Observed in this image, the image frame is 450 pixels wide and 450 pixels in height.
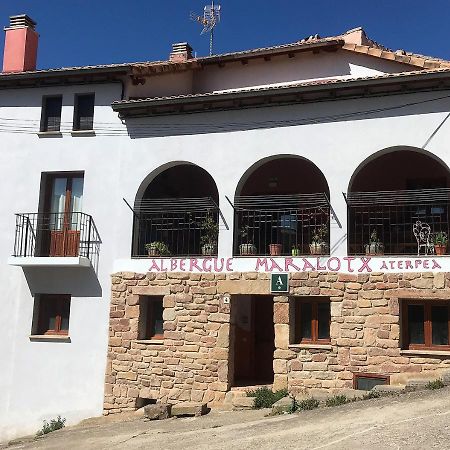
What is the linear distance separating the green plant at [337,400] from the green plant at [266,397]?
4.03ft

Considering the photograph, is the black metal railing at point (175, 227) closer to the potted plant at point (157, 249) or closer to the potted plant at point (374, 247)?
the potted plant at point (157, 249)

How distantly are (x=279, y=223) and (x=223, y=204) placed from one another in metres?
1.33

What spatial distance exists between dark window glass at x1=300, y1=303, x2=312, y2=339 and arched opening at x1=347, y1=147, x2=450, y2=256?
142 cm

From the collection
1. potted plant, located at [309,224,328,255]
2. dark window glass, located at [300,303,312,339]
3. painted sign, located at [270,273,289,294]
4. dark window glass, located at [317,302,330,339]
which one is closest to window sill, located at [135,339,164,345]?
painted sign, located at [270,273,289,294]

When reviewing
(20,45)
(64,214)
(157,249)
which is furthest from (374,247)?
(20,45)

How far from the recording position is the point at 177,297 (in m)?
12.6

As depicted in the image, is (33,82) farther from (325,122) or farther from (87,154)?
(325,122)

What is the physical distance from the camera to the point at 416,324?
37.1 feet

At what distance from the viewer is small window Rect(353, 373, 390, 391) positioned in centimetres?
1099

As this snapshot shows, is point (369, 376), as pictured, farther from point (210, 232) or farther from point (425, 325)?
point (210, 232)

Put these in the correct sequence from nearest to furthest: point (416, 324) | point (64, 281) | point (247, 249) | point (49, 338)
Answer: point (416, 324) < point (247, 249) < point (49, 338) < point (64, 281)

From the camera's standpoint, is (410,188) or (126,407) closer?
(126,407)

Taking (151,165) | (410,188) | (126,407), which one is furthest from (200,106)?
(126,407)

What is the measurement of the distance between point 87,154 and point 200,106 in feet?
9.65
